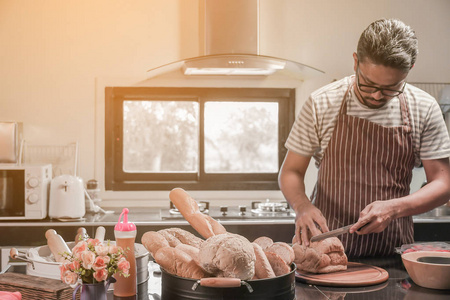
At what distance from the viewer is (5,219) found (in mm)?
2908

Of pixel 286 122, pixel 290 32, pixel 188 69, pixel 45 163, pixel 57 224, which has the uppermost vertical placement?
pixel 290 32

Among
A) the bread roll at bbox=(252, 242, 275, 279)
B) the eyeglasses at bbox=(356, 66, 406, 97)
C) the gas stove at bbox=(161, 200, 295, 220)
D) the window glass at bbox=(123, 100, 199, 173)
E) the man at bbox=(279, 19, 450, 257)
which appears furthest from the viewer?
the window glass at bbox=(123, 100, 199, 173)

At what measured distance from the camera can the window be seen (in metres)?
3.42

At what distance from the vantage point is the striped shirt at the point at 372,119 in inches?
74.0

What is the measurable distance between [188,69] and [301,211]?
61.4 inches

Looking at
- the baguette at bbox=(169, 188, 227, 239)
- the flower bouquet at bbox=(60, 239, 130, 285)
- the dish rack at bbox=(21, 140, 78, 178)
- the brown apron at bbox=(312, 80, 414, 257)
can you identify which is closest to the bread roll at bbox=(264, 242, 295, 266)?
the baguette at bbox=(169, 188, 227, 239)

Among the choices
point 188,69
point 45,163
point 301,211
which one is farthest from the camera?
point 45,163

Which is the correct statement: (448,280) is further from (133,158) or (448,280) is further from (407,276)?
(133,158)

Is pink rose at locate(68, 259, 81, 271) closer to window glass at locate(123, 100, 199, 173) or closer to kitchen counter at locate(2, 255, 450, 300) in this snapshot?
kitchen counter at locate(2, 255, 450, 300)

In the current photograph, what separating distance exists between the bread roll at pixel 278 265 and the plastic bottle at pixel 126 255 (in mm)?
318

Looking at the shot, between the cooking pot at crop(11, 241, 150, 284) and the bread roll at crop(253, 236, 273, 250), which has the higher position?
the bread roll at crop(253, 236, 273, 250)

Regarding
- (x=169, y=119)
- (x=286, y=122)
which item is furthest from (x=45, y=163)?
(x=286, y=122)

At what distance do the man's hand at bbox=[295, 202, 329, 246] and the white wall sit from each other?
6.07 ft

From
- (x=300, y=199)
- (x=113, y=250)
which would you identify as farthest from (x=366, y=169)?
(x=113, y=250)
